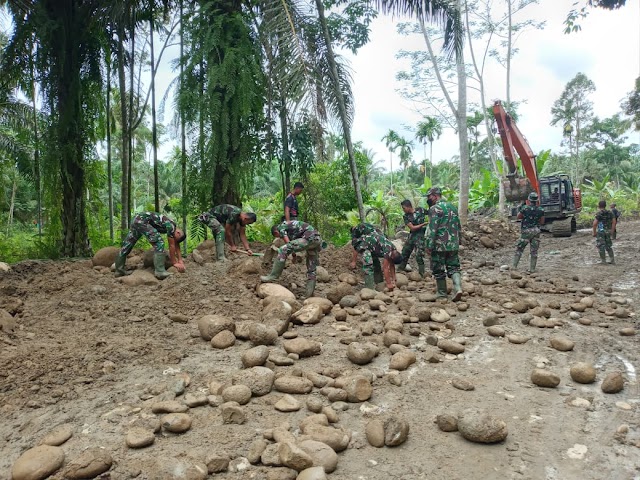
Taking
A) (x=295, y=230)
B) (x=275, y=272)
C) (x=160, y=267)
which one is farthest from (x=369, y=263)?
(x=160, y=267)

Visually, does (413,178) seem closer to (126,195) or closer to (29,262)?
(126,195)

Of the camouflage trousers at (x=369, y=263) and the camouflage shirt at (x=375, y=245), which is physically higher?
the camouflage shirt at (x=375, y=245)

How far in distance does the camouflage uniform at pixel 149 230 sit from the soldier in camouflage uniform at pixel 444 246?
12.6 feet

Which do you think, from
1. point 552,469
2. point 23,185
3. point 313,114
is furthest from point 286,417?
point 23,185

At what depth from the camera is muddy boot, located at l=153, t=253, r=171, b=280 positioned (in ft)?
21.9

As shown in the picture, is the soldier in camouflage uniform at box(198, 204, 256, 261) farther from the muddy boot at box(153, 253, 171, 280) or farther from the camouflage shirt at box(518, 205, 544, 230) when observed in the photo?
the camouflage shirt at box(518, 205, 544, 230)

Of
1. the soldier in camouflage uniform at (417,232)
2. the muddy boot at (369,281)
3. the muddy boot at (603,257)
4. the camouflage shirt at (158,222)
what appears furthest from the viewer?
the muddy boot at (603,257)

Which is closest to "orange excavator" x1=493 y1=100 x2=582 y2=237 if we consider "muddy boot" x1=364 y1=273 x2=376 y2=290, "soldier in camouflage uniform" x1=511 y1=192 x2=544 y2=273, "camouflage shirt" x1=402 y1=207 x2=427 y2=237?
"soldier in camouflage uniform" x1=511 y1=192 x2=544 y2=273

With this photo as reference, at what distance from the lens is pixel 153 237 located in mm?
6711

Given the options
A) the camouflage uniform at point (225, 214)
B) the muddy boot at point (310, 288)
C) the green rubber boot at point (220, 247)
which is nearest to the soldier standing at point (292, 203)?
the camouflage uniform at point (225, 214)

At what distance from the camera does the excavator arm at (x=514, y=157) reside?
13609 mm

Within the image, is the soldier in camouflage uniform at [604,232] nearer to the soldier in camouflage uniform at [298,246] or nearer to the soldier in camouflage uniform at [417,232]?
the soldier in camouflage uniform at [417,232]

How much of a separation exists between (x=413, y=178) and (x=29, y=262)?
136 feet

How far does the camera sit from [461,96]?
49.3 ft
